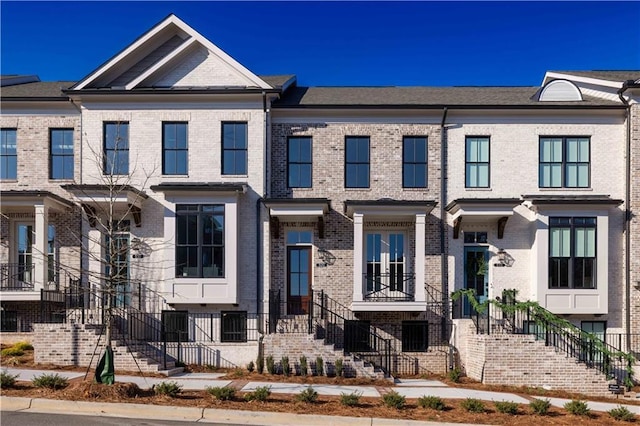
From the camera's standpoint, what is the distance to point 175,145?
20406 mm

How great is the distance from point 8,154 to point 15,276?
167 inches

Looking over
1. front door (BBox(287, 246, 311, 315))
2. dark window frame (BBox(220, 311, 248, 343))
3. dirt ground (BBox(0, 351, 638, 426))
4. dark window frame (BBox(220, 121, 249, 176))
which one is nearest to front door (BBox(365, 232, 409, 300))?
front door (BBox(287, 246, 311, 315))

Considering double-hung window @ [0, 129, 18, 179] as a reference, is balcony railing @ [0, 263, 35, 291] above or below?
below

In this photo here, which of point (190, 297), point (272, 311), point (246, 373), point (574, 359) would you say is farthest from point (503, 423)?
point (190, 297)

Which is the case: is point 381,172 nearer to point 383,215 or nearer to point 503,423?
point 383,215

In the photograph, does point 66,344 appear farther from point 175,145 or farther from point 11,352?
point 175,145

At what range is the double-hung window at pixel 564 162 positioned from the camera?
20.7 metres

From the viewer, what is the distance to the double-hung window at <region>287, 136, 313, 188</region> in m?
20.9

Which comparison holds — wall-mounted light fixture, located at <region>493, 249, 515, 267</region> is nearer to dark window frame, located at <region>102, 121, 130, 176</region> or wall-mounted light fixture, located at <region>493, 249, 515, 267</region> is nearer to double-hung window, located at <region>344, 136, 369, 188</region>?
double-hung window, located at <region>344, 136, 369, 188</region>

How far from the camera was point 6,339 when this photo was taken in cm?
1998

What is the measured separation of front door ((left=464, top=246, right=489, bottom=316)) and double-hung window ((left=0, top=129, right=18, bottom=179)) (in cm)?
1574

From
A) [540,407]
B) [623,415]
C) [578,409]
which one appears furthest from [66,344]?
[623,415]

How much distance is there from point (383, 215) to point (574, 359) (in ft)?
23.2

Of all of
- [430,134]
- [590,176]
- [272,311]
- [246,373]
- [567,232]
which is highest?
[430,134]
